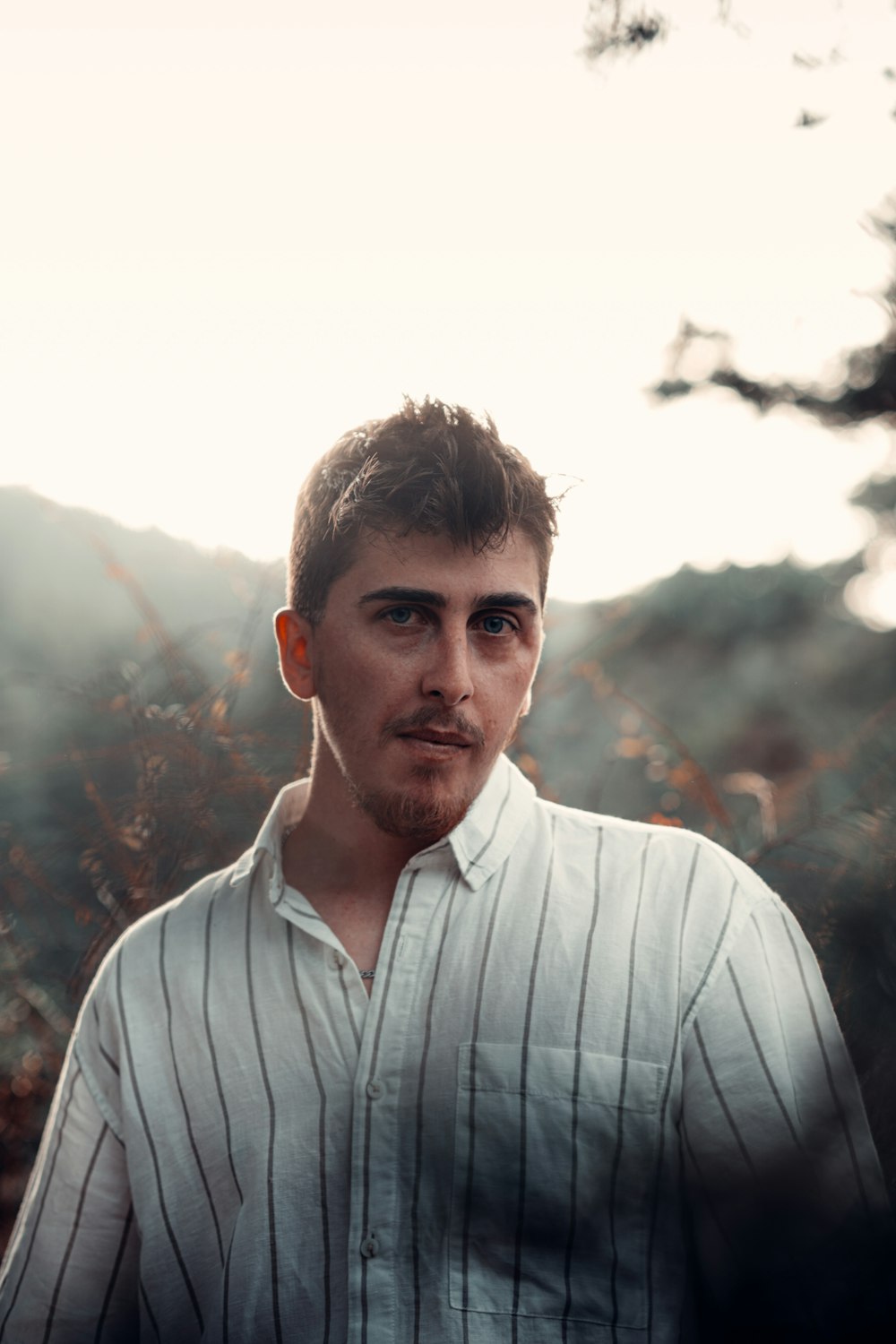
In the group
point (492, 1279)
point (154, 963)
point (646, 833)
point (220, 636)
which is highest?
point (220, 636)

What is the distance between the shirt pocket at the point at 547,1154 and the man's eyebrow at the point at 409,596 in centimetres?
63

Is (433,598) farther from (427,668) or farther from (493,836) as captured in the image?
(493,836)

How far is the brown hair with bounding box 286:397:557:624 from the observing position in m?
1.48

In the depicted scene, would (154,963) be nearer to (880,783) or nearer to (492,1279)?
(492,1279)

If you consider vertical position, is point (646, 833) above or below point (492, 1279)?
above

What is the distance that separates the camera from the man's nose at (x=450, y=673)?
55.7 inches

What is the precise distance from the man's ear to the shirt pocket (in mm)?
649

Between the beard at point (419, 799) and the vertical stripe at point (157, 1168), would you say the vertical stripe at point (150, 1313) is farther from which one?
the beard at point (419, 799)

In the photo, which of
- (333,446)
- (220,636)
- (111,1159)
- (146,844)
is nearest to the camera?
(111,1159)

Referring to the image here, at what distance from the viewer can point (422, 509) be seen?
4.85ft

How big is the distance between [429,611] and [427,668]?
0.28 ft

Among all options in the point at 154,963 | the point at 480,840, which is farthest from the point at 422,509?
the point at 154,963

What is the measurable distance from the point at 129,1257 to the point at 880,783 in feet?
4.63

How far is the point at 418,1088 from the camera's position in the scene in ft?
4.18
